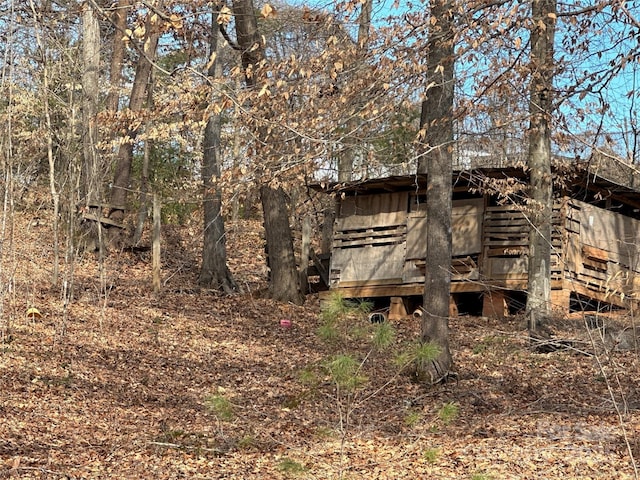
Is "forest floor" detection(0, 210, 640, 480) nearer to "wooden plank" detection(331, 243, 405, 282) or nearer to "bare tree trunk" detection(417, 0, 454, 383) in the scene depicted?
"bare tree trunk" detection(417, 0, 454, 383)

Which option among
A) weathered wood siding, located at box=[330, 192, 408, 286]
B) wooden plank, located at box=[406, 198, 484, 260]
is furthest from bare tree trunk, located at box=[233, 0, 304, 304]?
wooden plank, located at box=[406, 198, 484, 260]

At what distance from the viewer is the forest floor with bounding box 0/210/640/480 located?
25.3 feet

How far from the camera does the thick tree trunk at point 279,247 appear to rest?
17.7 m

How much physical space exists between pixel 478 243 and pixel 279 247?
4254mm

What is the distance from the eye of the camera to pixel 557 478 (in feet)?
24.3

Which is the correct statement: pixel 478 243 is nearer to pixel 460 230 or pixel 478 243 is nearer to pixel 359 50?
pixel 460 230

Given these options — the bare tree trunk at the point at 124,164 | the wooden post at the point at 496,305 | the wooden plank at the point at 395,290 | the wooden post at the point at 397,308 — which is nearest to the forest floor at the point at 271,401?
the wooden post at the point at 496,305

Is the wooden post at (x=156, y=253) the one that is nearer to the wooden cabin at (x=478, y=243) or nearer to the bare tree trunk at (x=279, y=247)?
the bare tree trunk at (x=279, y=247)

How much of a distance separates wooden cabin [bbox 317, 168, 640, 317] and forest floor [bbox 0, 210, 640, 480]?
1.49m

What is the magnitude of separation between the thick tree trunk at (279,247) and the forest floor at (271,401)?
0.76m

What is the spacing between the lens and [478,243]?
1803 centimetres

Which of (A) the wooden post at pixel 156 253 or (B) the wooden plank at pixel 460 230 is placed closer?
(A) the wooden post at pixel 156 253

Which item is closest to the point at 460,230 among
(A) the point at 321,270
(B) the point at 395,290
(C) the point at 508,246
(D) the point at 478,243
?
(D) the point at 478,243

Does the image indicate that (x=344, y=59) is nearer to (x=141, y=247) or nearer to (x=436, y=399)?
(x=436, y=399)
